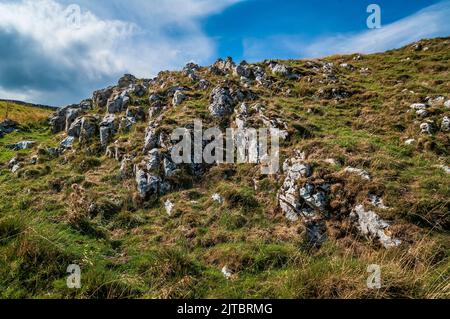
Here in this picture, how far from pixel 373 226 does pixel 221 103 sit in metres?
16.7

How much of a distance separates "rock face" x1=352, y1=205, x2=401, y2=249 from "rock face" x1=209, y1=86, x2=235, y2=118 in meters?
14.6

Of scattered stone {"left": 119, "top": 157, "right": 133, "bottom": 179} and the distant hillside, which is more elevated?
the distant hillside

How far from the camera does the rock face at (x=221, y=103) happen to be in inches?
1013

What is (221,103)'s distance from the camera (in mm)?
26344

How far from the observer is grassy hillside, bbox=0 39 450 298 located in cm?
625

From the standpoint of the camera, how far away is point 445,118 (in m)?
20.3

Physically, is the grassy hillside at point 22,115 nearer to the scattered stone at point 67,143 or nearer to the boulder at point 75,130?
the boulder at point 75,130

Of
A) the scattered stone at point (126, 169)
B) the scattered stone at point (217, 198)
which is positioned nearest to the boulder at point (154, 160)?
the scattered stone at point (126, 169)

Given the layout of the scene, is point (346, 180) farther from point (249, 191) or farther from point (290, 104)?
point (290, 104)

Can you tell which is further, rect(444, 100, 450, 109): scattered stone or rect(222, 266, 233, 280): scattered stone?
rect(444, 100, 450, 109): scattered stone

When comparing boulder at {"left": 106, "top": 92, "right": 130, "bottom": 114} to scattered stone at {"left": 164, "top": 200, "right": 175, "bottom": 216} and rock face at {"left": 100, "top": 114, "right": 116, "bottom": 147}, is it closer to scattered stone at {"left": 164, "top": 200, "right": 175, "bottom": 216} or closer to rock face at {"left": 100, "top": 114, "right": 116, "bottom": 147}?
rock face at {"left": 100, "top": 114, "right": 116, "bottom": 147}

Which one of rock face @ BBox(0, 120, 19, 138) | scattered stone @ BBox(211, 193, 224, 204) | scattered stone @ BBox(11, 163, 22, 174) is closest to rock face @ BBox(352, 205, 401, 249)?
scattered stone @ BBox(211, 193, 224, 204)

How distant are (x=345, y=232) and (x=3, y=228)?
11549 millimetres

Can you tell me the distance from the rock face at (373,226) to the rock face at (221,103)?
48.0 feet
